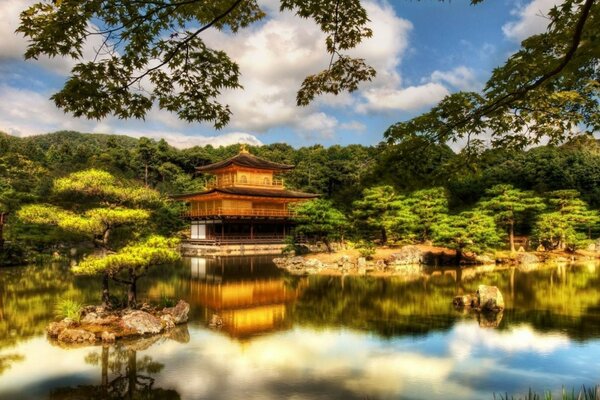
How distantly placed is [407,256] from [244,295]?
42.3 feet

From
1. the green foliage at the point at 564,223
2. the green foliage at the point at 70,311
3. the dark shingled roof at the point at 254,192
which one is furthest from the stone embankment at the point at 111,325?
the green foliage at the point at 564,223

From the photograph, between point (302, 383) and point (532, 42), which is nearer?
point (532, 42)

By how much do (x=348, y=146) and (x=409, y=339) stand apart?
196 ft

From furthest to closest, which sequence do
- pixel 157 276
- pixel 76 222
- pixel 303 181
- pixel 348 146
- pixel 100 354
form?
pixel 348 146, pixel 303 181, pixel 157 276, pixel 76 222, pixel 100 354

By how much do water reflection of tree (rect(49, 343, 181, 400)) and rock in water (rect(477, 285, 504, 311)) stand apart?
9613 mm

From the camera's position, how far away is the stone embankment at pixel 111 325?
10.4 meters

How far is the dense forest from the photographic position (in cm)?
679

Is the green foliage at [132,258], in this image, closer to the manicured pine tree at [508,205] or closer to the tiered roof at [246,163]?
the manicured pine tree at [508,205]

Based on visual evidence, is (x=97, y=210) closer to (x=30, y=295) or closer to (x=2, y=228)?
(x=30, y=295)

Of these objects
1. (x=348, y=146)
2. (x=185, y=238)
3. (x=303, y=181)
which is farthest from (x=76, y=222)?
(x=348, y=146)

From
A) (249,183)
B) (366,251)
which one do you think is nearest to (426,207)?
(366,251)

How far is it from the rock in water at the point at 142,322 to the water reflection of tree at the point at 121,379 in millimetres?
1028

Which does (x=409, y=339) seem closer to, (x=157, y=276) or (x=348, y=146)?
(x=157, y=276)

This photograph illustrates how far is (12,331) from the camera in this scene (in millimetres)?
11383
